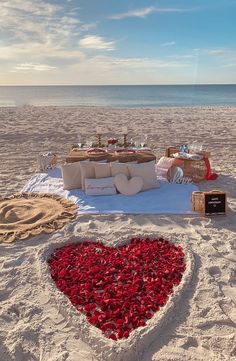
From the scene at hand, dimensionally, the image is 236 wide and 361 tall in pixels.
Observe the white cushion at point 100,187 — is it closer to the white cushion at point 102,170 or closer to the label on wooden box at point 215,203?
the white cushion at point 102,170

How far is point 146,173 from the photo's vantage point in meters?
8.12

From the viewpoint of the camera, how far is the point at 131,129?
17.9m

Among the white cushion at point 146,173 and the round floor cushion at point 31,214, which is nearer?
the round floor cushion at point 31,214

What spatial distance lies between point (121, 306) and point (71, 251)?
1534mm

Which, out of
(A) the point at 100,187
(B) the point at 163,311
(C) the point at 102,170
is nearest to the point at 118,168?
(C) the point at 102,170

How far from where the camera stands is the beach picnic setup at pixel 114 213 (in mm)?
4062

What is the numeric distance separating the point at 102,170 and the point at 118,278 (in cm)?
360

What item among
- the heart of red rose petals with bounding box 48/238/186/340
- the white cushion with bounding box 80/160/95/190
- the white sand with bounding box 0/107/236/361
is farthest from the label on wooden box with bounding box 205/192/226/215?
the white cushion with bounding box 80/160/95/190

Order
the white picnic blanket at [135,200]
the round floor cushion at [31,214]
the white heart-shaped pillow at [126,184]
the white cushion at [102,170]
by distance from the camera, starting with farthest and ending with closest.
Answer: the white cushion at [102,170], the white heart-shaped pillow at [126,184], the white picnic blanket at [135,200], the round floor cushion at [31,214]

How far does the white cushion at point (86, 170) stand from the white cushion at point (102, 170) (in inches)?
4.2

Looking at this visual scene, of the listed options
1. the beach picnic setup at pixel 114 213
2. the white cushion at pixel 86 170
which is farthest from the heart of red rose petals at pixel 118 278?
the white cushion at pixel 86 170

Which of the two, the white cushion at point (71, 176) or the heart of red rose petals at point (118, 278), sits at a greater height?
the white cushion at point (71, 176)

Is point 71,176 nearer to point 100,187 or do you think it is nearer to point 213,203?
point 100,187

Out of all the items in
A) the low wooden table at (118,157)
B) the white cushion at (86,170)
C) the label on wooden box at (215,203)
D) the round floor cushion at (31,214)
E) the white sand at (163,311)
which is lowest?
the white sand at (163,311)
